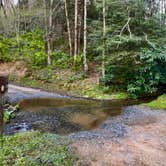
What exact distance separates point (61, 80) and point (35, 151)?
12.9m

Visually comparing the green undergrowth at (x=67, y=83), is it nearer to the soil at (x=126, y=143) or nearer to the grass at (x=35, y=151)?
the soil at (x=126, y=143)

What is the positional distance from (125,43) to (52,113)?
259 inches

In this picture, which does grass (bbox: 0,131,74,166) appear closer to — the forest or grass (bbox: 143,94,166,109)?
the forest

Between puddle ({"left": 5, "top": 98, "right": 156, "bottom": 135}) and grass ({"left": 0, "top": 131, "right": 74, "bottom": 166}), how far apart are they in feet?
5.93

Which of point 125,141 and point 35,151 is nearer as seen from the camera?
point 35,151

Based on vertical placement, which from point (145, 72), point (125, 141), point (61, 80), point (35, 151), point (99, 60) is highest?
point (99, 60)

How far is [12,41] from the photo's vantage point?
2638cm

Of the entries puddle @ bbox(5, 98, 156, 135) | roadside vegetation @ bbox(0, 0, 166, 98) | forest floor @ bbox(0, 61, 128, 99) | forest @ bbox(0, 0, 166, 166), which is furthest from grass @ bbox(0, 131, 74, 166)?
forest floor @ bbox(0, 61, 128, 99)

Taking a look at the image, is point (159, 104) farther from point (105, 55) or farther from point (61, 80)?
point (61, 80)

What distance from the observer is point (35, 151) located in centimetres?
Result: 787

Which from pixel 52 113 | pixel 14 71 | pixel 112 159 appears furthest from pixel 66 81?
pixel 112 159

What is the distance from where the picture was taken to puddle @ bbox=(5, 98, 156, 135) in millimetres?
11281

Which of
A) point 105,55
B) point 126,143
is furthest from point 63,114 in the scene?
point 105,55

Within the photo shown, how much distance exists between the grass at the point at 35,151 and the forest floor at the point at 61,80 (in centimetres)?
883
